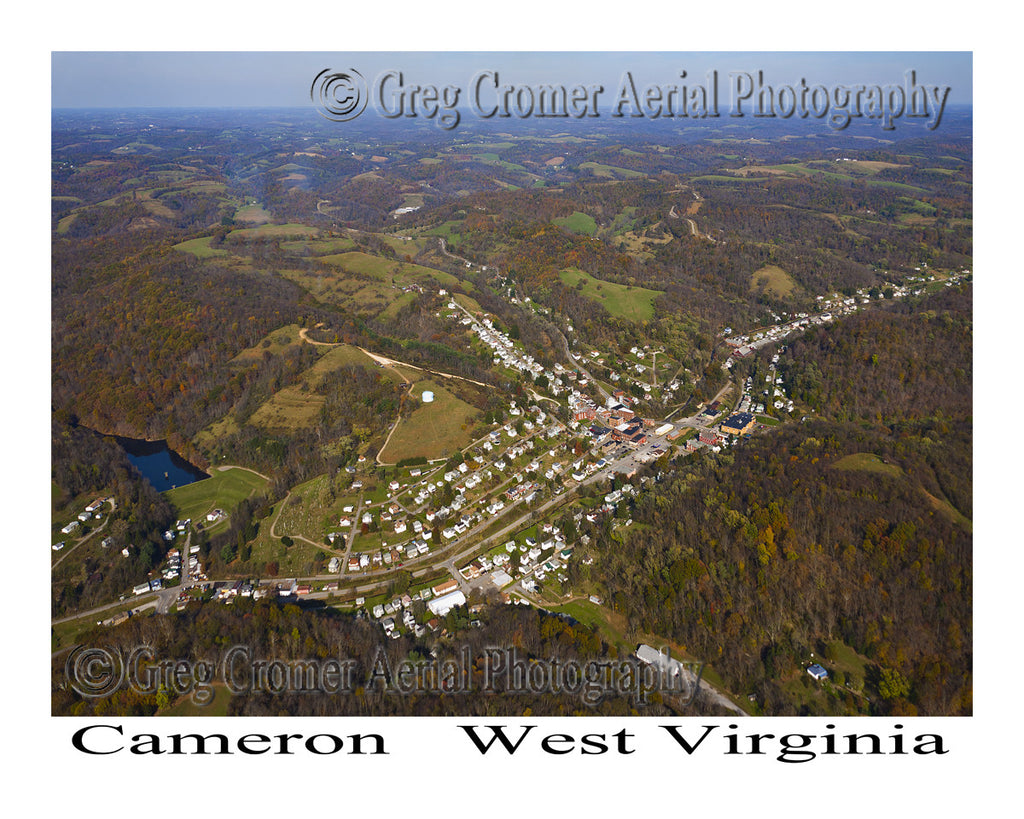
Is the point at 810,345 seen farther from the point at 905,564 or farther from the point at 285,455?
the point at 285,455

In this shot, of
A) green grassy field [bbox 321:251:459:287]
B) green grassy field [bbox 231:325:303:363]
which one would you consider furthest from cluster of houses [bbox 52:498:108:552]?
green grassy field [bbox 321:251:459:287]

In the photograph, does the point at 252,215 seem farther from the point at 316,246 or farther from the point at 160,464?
the point at 160,464

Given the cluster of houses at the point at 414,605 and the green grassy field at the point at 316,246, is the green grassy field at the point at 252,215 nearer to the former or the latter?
the green grassy field at the point at 316,246

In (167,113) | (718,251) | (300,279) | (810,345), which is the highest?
(167,113)

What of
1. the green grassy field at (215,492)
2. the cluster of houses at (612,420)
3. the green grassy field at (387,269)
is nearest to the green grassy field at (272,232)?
the green grassy field at (387,269)

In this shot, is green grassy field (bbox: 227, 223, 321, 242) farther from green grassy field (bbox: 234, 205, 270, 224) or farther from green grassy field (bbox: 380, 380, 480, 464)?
green grassy field (bbox: 380, 380, 480, 464)
